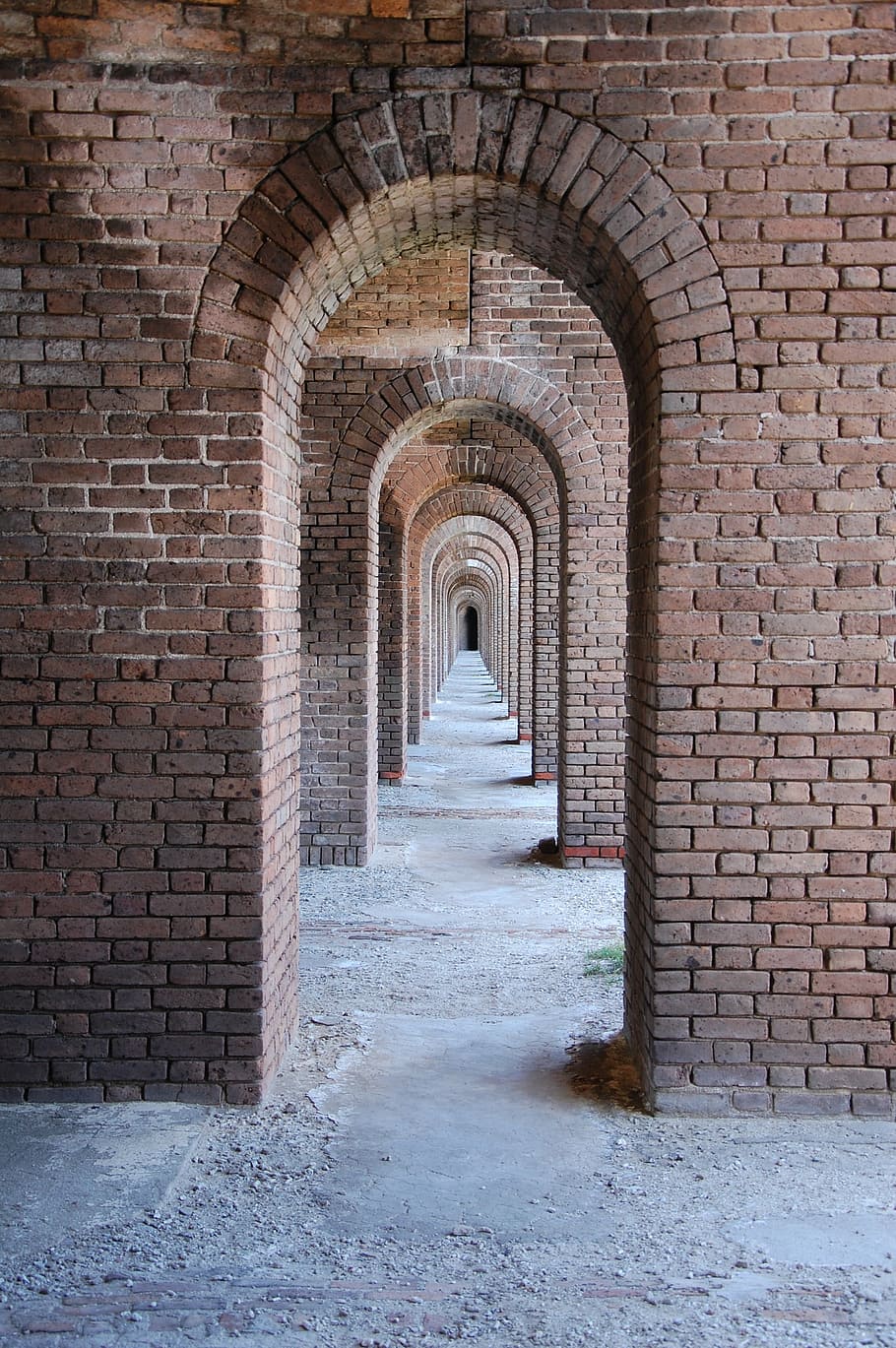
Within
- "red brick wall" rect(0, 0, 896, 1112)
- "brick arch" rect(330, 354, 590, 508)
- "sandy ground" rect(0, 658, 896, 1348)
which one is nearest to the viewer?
"sandy ground" rect(0, 658, 896, 1348)

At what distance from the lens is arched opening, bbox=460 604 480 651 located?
202 ft

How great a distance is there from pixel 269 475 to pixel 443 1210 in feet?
8.52

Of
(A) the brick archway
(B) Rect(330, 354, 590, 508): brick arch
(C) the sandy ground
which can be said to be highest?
(B) Rect(330, 354, 590, 508): brick arch

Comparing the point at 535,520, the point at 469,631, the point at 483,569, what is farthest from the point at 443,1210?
the point at 469,631

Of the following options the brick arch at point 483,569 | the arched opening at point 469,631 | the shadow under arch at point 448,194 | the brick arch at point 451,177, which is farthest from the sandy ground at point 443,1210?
the arched opening at point 469,631

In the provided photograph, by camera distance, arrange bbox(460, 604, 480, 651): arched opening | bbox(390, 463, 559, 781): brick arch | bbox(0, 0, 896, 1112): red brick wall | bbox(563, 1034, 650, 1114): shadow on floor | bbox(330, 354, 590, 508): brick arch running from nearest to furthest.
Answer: bbox(0, 0, 896, 1112): red brick wall → bbox(563, 1034, 650, 1114): shadow on floor → bbox(330, 354, 590, 508): brick arch → bbox(390, 463, 559, 781): brick arch → bbox(460, 604, 480, 651): arched opening

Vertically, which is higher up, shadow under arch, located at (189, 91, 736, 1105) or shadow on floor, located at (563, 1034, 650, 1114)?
A: shadow under arch, located at (189, 91, 736, 1105)

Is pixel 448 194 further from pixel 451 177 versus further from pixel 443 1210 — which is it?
pixel 443 1210

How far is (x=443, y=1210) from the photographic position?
346 cm

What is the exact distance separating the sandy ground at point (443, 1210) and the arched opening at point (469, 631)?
56.3 metres

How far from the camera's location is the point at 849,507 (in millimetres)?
4000

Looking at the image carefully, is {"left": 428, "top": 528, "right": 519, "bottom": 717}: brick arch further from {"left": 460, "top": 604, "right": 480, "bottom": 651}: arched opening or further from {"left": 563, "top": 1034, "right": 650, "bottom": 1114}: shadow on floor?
{"left": 460, "top": 604, "right": 480, "bottom": 651}: arched opening

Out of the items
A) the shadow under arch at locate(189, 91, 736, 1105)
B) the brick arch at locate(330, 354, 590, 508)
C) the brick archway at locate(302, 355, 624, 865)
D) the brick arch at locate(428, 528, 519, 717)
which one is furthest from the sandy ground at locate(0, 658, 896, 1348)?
the brick arch at locate(428, 528, 519, 717)

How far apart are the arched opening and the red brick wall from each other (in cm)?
5687
